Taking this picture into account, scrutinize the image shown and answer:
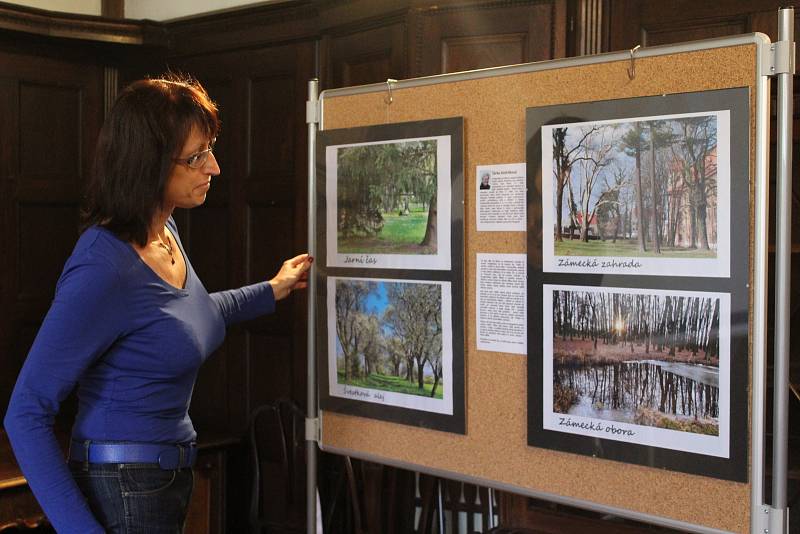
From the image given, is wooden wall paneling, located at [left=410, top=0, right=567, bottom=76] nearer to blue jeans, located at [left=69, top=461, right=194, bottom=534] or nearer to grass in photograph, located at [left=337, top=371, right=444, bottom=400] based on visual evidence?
grass in photograph, located at [left=337, top=371, right=444, bottom=400]

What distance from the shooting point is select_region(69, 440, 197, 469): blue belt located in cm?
167

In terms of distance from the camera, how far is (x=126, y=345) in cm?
167

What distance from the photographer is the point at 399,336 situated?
2.10 meters

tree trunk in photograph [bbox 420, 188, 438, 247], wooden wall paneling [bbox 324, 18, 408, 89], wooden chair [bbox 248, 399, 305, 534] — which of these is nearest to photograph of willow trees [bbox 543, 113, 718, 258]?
tree trunk in photograph [bbox 420, 188, 438, 247]

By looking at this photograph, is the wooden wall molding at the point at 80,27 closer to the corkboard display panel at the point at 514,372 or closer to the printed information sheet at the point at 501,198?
the corkboard display panel at the point at 514,372

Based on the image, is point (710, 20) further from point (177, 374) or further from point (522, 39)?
point (177, 374)

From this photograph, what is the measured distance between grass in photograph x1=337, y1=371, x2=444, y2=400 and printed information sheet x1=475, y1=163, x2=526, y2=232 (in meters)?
0.39

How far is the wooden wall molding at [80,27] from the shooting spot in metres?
3.17

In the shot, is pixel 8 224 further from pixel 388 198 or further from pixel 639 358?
pixel 639 358

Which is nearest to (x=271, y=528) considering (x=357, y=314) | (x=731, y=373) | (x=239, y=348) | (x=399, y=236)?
(x=239, y=348)

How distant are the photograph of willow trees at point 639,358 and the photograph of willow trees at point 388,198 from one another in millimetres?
406

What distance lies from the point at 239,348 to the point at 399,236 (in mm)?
1459

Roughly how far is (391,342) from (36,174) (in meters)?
1.97

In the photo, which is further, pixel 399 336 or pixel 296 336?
pixel 296 336
